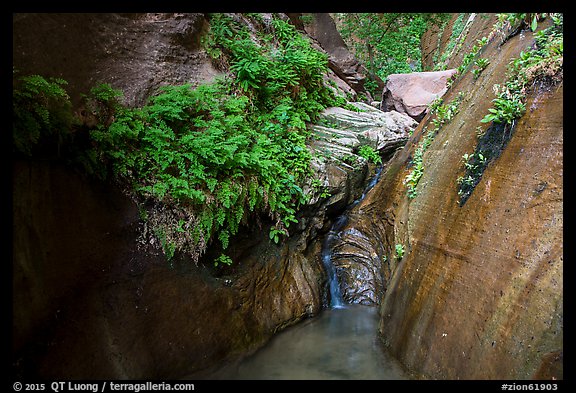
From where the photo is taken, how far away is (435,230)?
4.63 meters

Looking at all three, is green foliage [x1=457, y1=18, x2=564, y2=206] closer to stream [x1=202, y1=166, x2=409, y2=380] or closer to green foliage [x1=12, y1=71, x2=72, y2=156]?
stream [x1=202, y1=166, x2=409, y2=380]

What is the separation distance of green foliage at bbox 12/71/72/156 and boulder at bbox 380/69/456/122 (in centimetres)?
915

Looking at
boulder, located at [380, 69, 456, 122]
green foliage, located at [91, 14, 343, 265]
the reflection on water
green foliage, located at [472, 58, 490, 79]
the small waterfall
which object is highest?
boulder, located at [380, 69, 456, 122]

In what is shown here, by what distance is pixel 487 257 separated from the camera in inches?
143

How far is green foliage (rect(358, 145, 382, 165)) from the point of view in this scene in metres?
7.60

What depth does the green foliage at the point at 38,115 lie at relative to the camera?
3.40 metres

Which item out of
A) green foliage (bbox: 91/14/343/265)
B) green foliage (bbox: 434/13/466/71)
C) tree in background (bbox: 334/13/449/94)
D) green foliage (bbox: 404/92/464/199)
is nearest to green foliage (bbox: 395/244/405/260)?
green foliage (bbox: 404/92/464/199)

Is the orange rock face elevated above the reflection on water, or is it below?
above

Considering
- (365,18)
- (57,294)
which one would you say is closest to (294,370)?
(57,294)

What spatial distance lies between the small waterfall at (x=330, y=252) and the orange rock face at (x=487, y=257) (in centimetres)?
130

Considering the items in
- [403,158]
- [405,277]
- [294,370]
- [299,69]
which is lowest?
[294,370]

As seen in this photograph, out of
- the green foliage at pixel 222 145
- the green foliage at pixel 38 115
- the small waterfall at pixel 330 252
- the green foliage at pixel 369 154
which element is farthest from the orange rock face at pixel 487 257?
the green foliage at pixel 38 115

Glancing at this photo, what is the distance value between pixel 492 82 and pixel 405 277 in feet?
10.7
